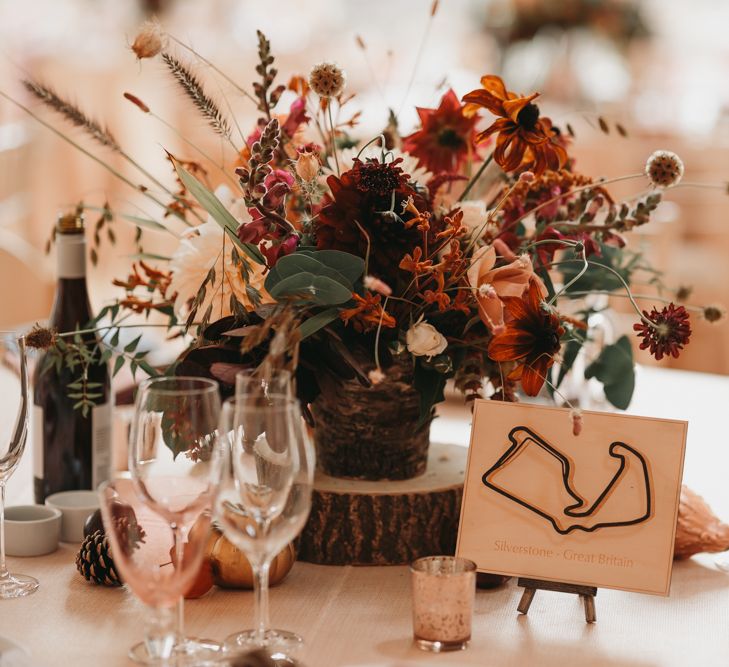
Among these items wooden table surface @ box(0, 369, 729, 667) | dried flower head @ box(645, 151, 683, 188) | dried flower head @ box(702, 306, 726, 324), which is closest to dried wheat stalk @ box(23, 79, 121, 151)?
wooden table surface @ box(0, 369, 729, 667)

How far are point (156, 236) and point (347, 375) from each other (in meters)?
3.04

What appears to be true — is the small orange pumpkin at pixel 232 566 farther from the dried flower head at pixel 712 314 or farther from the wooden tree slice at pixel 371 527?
the dried flower head at pixel 712 314

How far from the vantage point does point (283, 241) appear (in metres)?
0.97

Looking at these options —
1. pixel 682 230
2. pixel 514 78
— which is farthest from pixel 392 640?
pixel 514 78

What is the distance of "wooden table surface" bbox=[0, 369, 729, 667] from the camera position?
85 centimetres

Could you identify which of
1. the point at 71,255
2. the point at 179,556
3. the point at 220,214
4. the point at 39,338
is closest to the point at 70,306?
the point at 71,255

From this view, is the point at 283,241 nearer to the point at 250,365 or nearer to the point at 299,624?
the point at 250,365

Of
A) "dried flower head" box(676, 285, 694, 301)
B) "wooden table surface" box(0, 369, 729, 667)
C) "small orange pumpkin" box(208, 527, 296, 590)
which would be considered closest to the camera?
"wooden table surface" box(0, 369, 729, 667)

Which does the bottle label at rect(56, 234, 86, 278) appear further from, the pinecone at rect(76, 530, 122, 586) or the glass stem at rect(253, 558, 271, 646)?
the glass stem at rect(253, 558, 271, 646)

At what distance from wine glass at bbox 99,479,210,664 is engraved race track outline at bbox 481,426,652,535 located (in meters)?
0.30

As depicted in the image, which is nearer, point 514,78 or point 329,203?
point 329,203

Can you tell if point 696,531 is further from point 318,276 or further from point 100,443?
point 100,443

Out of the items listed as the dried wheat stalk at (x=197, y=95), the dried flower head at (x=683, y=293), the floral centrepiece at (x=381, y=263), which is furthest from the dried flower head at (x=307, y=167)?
the dried flower head at (x=683, y=293)

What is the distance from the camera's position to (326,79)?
3.20 ft
